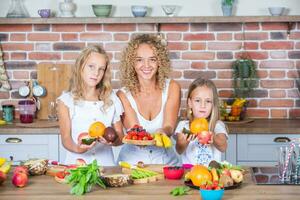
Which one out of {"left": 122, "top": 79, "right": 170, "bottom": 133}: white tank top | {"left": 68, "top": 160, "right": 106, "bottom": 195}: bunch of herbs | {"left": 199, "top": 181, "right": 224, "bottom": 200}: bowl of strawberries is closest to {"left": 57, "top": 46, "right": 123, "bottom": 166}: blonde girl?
{"left": 122, "top": 79, "right": 170, "bottom": 133}: white tank top

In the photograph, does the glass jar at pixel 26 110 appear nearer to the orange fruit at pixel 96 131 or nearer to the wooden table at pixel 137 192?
the orange fruit at pixel 96 131

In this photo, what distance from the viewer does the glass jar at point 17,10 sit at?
5344mm

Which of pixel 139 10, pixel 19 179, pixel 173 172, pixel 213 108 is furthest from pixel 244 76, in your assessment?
pixel 19 179

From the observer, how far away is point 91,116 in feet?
13.0

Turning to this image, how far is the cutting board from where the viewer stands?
5.40m

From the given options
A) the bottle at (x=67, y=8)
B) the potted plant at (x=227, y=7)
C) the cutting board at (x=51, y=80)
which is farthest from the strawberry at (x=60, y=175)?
the potted plant at (x=227, y=7)

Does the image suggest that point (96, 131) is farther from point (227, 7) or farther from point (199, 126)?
point (227, 7)

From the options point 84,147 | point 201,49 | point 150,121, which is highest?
point 201,49

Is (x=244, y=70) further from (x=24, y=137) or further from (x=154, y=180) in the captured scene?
(x=154, y=180)

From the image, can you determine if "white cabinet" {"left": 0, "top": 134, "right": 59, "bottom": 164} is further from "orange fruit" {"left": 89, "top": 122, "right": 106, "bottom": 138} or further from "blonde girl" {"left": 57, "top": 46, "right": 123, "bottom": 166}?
"orange fruit" {"left": 89, "top": 122, "right": 106, "bottom": 138}

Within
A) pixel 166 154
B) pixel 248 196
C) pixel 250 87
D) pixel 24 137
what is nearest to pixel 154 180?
pixel 248 196

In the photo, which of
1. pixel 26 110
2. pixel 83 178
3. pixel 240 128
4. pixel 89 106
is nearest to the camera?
pixel 83 178

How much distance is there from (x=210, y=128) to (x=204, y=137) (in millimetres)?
359

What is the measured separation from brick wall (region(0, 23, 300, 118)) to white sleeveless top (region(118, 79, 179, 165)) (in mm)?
1318
